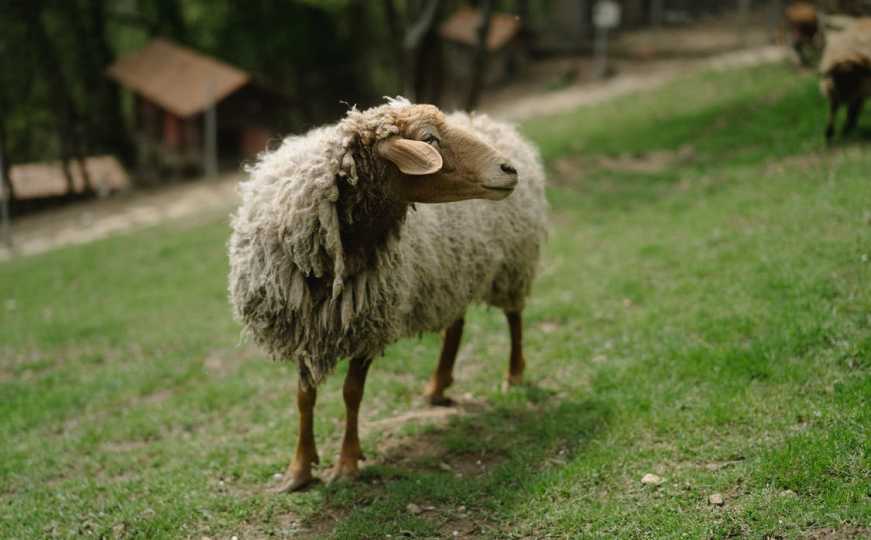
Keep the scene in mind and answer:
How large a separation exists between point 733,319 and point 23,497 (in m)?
5.76

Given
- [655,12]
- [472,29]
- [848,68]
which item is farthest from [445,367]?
[655,12]

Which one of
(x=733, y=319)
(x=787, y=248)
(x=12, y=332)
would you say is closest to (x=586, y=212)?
(x=787, y=248)

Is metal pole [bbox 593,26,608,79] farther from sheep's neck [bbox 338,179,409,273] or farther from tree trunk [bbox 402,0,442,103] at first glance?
sheep's neck [bbox 338,179,409,273]

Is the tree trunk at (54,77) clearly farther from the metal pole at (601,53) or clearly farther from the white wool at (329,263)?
the white wool at (329,263)

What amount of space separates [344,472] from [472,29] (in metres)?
22.4

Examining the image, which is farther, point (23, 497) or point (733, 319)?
point (733, 319)

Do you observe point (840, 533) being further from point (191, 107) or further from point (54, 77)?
point (54, 77)

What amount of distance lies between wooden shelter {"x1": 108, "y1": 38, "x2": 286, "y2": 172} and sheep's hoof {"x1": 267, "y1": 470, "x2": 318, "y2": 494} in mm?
16669

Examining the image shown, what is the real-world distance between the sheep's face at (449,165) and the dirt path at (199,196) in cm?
1256

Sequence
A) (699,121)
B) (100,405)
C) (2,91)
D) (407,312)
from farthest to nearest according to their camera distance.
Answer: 1. (2,91)
2. (699,121)
3. (100,405)
4. (407,312)

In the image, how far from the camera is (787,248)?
7891mm

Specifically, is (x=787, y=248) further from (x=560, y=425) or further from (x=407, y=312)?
(x=407, y=312)

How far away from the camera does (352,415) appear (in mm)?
5465

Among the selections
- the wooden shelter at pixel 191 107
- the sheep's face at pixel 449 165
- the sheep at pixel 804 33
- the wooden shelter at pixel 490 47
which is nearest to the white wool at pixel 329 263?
the sheep's face at pixel 449 165
